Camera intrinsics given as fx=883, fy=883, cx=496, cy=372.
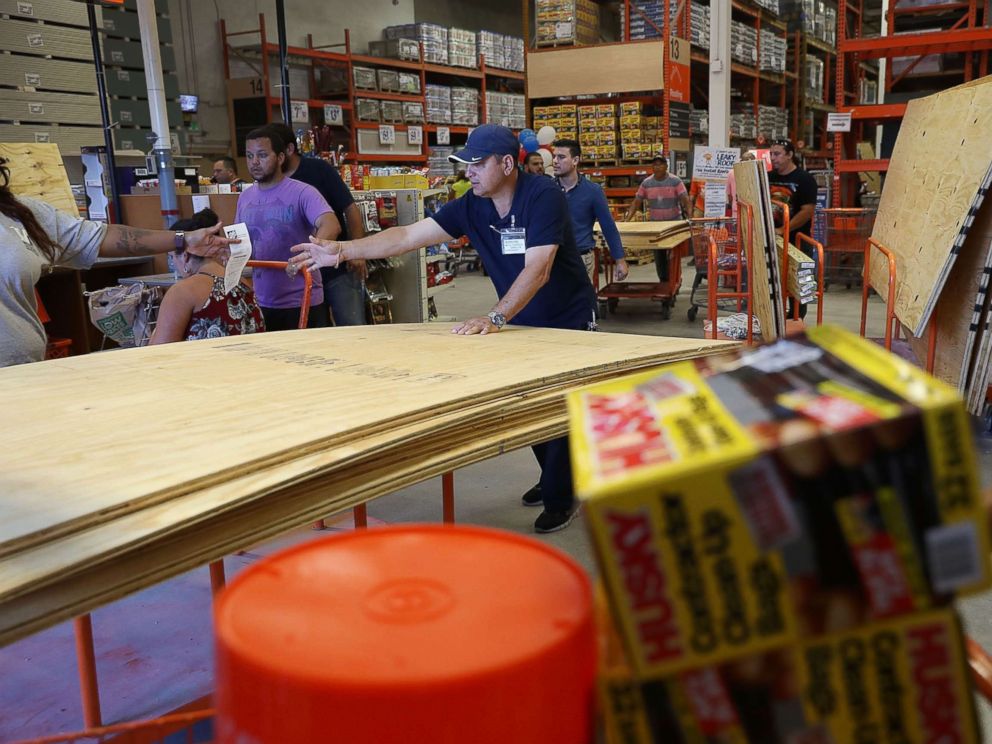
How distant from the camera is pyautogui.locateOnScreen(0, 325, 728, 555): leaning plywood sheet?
4.59 feet

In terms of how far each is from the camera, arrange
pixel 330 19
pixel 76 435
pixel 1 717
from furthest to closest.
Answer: pixel 330 19 < pixel 1 717 < pixel 76 435

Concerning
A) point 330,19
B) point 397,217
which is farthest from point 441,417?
point 330,19

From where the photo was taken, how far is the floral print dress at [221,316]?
367cm

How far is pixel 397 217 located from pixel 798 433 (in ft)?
20.7

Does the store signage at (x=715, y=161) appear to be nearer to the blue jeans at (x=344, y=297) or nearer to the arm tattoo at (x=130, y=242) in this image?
the blue jeans at (x=344, y=297)

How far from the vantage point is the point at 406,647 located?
0.65 metres

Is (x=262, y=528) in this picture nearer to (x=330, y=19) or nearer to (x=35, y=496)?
(x=35, y=496)

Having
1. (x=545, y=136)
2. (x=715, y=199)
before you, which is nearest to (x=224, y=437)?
(x=715, y=199)

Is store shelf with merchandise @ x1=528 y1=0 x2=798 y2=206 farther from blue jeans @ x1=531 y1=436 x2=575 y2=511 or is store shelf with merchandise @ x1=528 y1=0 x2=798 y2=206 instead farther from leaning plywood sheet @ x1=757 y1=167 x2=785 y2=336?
blue jeans @ x1=531 y1=436 x2=575 y2=511

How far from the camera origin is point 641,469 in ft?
2.10

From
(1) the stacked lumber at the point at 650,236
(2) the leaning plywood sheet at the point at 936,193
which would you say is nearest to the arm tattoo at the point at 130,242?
(2) the leaning plywood sheet at the point at 936,193

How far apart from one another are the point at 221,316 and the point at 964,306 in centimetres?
328

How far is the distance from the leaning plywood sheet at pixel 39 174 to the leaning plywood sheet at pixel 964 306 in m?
5.33

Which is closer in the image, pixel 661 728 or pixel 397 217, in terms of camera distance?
pixel 661 728
